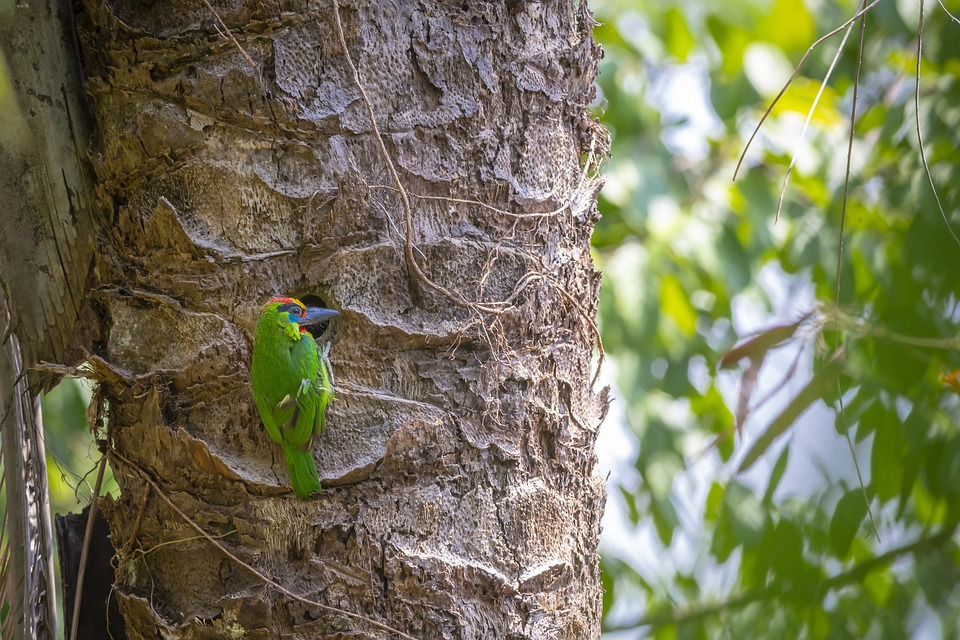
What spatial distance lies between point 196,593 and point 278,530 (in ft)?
0.58

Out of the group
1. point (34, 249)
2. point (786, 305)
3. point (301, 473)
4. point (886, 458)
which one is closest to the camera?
point (301, 473)

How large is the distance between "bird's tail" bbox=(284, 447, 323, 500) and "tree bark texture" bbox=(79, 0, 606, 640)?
0.10 ft

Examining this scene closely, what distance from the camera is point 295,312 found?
4.53 ft

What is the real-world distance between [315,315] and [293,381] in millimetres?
120

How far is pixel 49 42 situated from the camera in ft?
4.90

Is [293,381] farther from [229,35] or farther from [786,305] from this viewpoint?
[786,305]

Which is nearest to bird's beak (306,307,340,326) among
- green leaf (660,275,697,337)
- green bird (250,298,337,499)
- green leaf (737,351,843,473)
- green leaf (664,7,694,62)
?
green bird (250,298,337,499)

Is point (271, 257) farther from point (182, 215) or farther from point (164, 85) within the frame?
point (164, 85)

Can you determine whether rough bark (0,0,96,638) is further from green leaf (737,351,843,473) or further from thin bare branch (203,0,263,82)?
green leaf (737,351,843,473)

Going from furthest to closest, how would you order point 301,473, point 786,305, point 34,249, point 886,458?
point 786,305, point 886,458, point 34,249, point 301,473

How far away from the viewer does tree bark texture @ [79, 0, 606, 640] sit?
133cm

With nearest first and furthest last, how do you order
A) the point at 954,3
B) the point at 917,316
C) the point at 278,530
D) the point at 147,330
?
the point at 278,530, the point at 147,330, the point at 917,316, the point at 954,3

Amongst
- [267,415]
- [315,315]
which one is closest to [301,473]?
[267,415]

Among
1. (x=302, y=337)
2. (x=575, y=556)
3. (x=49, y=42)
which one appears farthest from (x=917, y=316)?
(x=49, y=42)
